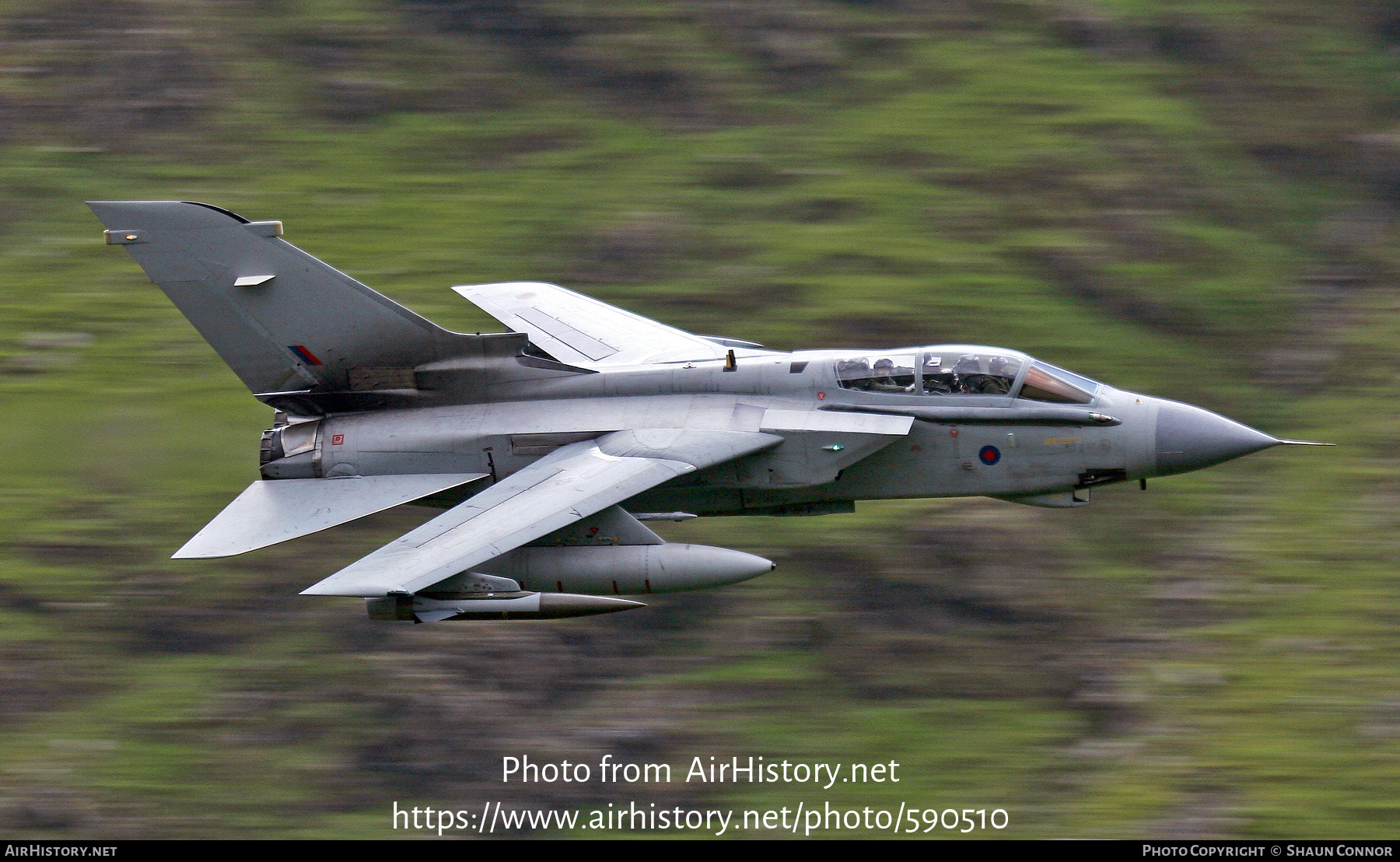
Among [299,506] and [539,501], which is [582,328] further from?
[299,506]

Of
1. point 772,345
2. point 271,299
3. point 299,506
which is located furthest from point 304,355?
point 772,345

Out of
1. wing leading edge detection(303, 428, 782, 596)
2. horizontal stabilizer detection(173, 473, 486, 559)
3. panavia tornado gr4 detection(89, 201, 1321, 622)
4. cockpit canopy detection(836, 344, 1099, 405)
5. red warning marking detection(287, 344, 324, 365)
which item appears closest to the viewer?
wing leading edge detection(303, 428, 782, 596)

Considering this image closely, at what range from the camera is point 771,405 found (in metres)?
17.1

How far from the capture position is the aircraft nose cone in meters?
16.8

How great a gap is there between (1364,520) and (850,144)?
11389 mm

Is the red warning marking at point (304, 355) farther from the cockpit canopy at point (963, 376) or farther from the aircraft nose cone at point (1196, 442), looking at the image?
the aircraft nose cone at point (1196, 442)

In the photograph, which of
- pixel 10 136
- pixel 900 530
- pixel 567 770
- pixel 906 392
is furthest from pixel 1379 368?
pixel 10 136

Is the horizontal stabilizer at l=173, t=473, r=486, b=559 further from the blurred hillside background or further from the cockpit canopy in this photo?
the cockpit canopy

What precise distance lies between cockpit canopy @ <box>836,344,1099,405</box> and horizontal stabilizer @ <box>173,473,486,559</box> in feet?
15.5

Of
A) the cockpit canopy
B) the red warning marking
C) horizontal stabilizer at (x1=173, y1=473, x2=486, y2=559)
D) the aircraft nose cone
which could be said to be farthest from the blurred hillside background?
the cockpit canopy

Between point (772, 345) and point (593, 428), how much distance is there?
263 inches

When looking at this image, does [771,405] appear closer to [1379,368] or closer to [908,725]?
[908,725]

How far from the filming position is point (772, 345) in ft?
76.2

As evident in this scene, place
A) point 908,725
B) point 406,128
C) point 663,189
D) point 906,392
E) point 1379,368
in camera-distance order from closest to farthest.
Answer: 1. point 906,392
2. point 908,725
3. point 1379,368
4. point 663,189
5. point 406,128
